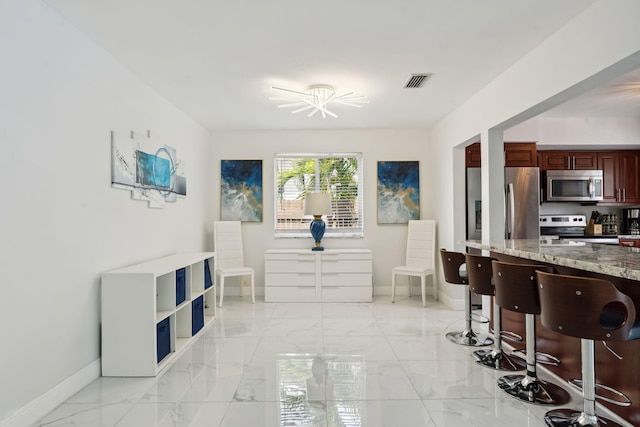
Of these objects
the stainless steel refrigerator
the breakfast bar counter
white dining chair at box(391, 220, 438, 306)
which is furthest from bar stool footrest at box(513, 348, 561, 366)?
white dining chair at box(391, 220, 438, 306)

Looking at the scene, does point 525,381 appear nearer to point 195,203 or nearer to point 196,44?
point 196,44

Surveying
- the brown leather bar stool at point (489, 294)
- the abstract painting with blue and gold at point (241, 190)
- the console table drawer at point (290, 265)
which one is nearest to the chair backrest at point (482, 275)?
the brown leather bar stool at point (489, 294)

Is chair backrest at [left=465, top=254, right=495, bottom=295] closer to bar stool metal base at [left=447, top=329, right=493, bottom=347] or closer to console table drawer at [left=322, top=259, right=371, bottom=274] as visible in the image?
bar stool metal base at [left=447, top=329, right=493, bottom=347]

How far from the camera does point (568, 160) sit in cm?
574

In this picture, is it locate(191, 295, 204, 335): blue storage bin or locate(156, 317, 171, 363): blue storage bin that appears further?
locate(191, 295, 204, 335): blue storage bin

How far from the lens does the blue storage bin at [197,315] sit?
385 centimetres

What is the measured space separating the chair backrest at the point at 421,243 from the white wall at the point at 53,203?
3818 millimetres

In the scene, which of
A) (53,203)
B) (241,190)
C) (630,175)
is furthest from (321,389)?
(630,175)

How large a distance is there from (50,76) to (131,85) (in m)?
1.15

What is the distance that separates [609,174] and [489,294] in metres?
4.19

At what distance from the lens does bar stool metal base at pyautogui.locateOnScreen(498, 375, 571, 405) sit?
247 centimetres

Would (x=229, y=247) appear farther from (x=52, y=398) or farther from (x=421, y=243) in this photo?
(x=52, y=398)

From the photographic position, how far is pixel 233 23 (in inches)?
106

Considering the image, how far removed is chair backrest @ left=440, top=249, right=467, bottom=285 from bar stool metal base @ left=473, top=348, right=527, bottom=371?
2.15ft
